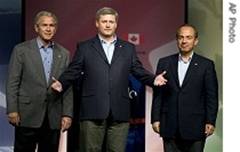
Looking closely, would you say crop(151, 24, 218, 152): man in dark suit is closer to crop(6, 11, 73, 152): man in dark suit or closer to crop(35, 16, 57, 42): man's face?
crop(6, 11, 73, 152): man in dark suit

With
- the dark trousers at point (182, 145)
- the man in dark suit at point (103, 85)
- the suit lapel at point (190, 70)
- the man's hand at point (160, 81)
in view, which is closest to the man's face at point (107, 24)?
the man in dark suit at point (103, 85)

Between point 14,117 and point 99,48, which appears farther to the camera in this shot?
point 99,48

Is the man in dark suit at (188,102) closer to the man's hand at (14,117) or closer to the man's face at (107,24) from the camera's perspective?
the man's face at (107,24)

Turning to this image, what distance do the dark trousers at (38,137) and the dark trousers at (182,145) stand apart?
91cm

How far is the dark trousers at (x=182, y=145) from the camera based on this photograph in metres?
5.00

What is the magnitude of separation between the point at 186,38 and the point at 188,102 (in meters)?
0.51

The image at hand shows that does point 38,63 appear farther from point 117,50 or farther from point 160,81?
point 160,81

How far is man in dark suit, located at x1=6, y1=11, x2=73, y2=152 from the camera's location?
492 cm

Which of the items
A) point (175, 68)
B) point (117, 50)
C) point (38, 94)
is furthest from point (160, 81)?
point (38, 94)

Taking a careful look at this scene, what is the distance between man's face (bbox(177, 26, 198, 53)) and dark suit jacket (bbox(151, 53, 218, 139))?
130 mm

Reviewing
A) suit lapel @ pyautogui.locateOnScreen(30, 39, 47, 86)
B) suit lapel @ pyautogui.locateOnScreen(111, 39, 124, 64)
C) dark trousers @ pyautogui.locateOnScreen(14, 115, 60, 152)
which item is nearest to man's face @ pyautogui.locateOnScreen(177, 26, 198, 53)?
suit lapel @ pyautogui.locateOnScreen(111, 39, 124, 64)

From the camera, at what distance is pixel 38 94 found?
16.2 ft

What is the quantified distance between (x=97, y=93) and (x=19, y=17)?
167 cm

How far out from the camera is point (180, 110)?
16.4 ft
